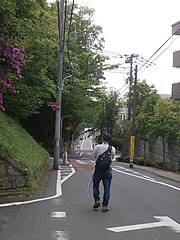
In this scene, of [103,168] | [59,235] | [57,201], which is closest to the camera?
[59,235]

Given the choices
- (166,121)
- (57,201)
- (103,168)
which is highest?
(166,121)

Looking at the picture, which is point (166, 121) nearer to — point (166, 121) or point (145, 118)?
point (166, 121)

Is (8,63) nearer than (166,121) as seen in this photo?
Yes

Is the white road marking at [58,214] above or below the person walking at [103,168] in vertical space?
below

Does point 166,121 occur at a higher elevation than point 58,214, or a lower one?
higher

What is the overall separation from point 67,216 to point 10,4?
478cm

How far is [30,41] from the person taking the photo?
74.3 feet

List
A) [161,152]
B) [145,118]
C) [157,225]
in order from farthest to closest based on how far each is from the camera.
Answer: [145,118] < [161,152] < [157,225]

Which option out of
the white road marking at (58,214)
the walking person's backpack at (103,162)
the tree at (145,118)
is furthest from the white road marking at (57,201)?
the tree at (145,118)

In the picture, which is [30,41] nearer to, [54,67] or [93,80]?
[54,67]

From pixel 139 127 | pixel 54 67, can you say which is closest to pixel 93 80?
pixel 139 127

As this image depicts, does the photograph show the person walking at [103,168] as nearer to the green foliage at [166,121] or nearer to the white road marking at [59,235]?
the white road marking at [59,235]

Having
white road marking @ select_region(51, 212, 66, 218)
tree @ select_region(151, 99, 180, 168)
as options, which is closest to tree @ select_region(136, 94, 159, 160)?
tree @ select_region(151, 99, 180, 168)

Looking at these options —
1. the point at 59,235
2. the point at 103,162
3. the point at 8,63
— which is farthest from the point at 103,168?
the point at 8,63
